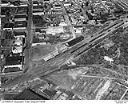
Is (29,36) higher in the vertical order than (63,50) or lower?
higher

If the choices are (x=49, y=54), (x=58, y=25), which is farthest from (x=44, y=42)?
(x=58, y=25)

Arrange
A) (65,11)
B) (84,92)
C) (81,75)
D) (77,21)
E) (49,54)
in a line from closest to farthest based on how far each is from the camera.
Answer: (84,92) < (81,75) < (49,54) < (77,21) < (65,11)

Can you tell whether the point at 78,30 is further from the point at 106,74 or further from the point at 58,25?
the point at 106,74

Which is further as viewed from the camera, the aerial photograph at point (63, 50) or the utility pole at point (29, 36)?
the utility pole at point (29, 36)

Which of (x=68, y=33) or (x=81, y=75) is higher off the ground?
(x=68, y=33)

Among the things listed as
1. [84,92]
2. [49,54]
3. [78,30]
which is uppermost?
[78,30]

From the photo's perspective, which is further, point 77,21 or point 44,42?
point 77,21

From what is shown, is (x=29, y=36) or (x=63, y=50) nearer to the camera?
(x=63, y=50)

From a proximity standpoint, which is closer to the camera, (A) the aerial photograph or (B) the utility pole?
(A) the aerial photograph
